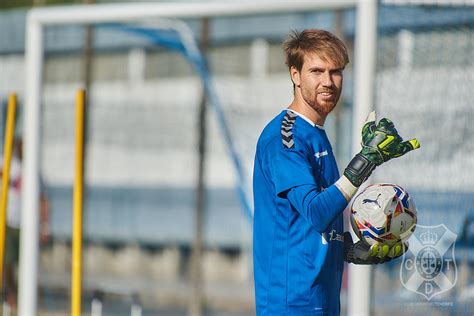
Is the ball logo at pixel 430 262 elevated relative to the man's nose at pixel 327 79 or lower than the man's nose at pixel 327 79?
lower

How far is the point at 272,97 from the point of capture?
34.2ft

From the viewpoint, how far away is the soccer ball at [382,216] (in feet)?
12.6

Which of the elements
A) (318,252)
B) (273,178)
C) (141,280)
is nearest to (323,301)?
(318,252)

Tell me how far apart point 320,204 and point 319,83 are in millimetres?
459

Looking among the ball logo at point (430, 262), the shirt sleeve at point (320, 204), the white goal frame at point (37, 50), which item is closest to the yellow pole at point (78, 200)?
the white goal frame at point (37, 50)

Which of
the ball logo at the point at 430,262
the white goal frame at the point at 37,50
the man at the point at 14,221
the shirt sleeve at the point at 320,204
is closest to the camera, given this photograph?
the shirt sleeve at the point at 320,204

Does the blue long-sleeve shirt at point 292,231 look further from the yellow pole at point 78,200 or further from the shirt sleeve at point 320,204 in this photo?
the yellow pole at point 78,200

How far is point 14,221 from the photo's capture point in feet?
33.9

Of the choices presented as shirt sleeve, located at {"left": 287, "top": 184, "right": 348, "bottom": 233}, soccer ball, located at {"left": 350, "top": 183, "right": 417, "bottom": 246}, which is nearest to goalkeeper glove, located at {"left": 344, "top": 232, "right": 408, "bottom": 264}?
soccer ball, located at {"left": 350, "top": 183, "right": 417, "bottom": 246}

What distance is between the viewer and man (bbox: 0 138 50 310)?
10023 millimetres

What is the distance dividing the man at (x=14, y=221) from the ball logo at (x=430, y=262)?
17.5 feet

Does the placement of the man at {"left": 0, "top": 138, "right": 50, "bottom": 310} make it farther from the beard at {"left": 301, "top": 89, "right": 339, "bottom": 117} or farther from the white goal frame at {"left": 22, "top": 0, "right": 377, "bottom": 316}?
the beard at {"left": 301, "top": 89, "right": 339, "bottom": 117}

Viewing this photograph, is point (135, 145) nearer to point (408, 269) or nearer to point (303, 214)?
point (408, 269)

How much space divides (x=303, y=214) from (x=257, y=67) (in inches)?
278
